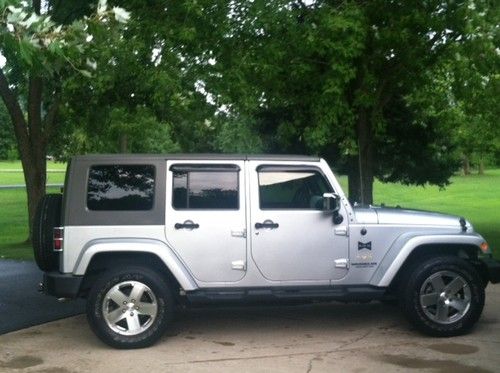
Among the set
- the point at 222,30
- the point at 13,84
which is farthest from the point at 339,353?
the point at 13,84

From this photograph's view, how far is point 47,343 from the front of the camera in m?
7.27

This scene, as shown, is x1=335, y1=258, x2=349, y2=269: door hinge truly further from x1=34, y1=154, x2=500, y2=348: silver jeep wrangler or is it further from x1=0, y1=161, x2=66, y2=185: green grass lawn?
x1=0, y1=161, x2=66, y2=185: green grass lawn

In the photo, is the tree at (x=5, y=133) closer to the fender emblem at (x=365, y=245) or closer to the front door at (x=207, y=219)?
the front door at (x=207, y=219)

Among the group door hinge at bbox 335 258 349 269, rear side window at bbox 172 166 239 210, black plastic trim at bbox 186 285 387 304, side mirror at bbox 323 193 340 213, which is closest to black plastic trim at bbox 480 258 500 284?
black plastic trim at bbox 186 285 387 304

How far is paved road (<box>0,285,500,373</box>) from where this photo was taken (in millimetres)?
6382

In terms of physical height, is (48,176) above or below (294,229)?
above

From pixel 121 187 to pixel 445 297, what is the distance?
10.9 ft

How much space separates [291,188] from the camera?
7.41 m

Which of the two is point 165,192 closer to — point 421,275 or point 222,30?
point 421,275

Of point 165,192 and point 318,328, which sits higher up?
point 165,192

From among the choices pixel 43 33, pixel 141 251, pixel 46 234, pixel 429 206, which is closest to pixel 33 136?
pixel 46 234

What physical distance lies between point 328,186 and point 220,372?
2.20 metres

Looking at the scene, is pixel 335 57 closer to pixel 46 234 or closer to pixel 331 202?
pixel 331 202

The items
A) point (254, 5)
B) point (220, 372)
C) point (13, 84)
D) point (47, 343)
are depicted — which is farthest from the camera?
point (13, 84)
